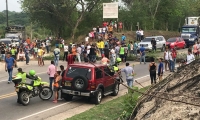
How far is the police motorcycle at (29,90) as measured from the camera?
12.4 meters

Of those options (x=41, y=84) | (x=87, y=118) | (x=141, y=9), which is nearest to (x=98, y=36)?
(x=141, y=9)

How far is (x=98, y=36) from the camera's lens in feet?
119

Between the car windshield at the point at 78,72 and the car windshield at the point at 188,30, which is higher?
the car windshield at the point at 188,30

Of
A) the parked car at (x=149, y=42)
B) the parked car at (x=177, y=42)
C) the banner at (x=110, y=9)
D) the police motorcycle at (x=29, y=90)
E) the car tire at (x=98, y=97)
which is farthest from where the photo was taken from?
the banner at (x=110, y=9)

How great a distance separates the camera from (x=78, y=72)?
A: 1284cm

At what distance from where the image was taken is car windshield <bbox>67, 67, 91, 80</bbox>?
1272cm

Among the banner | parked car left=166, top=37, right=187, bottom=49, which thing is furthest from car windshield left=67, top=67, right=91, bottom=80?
the banner

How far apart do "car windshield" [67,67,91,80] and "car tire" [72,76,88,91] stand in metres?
0.24

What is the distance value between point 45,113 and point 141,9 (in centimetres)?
3924

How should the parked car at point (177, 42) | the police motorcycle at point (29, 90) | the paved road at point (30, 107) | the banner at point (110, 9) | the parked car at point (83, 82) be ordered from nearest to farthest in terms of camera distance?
the paved road at point (30, 107), the police motorcycle at point (29, 90), the parked car at point (83, 82), the parked car at point (177, 42), the banner at point (110, 9)

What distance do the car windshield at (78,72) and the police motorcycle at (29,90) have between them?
1.28m

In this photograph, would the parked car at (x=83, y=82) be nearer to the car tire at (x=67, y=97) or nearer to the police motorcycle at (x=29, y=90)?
the car tire at (x=67, y=97)

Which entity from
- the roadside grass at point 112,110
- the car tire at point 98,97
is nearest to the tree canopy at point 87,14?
the car tire at point 98,97

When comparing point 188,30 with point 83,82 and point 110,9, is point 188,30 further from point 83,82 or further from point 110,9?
point 83,82
